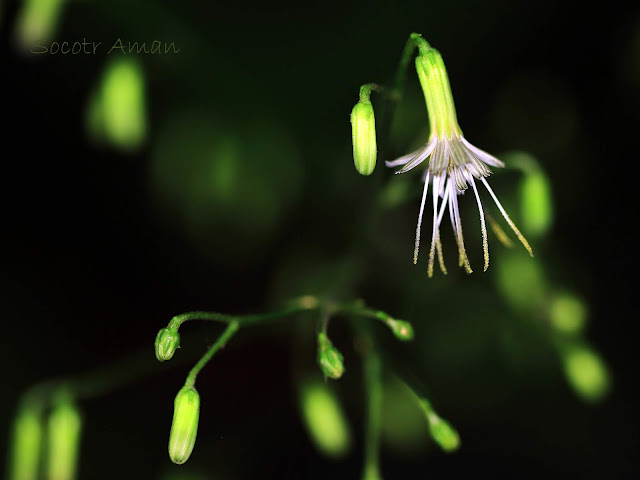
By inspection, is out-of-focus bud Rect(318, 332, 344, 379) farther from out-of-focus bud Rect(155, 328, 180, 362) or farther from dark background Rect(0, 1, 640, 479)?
dark background Rect(0, 1, 640, 479)

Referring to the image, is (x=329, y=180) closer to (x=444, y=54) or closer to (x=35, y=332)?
(x=444, y=54)

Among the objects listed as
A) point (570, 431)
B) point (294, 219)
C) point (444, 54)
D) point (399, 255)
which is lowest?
point (570, 431)

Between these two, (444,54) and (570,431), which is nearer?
(444,54)

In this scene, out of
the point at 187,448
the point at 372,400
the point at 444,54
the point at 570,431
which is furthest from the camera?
the point at 570,431

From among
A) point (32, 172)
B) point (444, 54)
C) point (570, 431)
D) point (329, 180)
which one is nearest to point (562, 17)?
point (444, 54)

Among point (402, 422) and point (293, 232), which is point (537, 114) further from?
point (402, 422)

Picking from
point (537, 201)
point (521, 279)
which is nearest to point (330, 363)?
point (537, 201)

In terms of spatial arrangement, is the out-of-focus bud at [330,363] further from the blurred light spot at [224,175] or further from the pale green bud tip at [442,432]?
the blurred light spot at [224,175]
